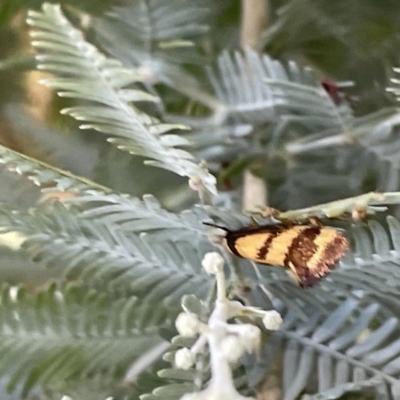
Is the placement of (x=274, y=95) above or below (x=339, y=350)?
above

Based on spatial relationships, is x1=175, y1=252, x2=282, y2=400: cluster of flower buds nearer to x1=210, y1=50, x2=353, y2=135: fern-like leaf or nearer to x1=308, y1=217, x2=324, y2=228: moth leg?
x1=308, y1=217, x2=324, y2=228: moth leg

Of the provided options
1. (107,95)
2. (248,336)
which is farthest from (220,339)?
(107,95)

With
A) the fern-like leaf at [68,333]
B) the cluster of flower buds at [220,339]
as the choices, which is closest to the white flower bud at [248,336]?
the cluster of flower buds at [220,339]

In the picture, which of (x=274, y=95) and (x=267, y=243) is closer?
(x=267, y=243)

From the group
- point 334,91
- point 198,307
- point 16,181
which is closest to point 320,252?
point 198,307

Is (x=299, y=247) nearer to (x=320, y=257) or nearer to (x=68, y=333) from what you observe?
(x=320, y=257)

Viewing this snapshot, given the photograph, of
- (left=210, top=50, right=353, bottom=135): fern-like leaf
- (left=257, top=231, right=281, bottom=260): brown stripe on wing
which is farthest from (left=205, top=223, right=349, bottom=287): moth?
(left=210, top=50, right=353, bottom=135): fern-like leaf

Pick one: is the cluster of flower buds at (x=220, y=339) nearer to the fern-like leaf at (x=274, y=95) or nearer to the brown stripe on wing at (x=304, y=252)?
the brown stripe on wing at (x=304, y=252)
